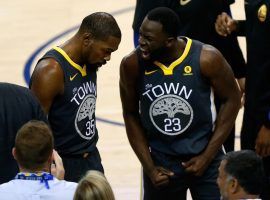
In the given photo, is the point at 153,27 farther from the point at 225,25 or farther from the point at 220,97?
the point at 225,25

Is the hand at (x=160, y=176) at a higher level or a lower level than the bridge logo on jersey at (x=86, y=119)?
lower

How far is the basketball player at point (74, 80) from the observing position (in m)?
5.97

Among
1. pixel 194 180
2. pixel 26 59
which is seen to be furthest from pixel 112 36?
pixel 26 59

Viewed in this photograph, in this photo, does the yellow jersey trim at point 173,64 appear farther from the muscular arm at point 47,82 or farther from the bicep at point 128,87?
the muscular arm at point 47,82

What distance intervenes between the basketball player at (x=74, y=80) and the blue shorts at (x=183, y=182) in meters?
0.49

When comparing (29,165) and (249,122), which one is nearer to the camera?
(29,165)

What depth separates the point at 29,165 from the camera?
483 centimetres

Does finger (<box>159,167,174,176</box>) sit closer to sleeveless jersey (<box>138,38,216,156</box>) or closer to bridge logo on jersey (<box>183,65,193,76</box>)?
sleeveless jersey (<box>138,38,216,156</box>)

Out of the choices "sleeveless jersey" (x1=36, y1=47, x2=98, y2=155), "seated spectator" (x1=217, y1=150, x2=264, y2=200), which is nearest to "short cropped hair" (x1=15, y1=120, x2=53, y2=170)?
"seated spectator" (x1=217, y1=150, x2=264, y2=200)

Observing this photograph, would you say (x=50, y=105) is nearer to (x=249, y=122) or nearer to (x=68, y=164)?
(x=68, y=164)

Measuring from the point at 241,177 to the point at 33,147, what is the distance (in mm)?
1065

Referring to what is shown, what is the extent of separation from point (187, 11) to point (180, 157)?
4.19 ft

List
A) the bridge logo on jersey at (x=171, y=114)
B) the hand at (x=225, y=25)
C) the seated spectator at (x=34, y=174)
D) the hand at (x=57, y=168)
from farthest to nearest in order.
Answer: the hand at (x=225, y=25) → the bridge logo on jersey at (x=171, y=114) → the hand at (x=57, y=168) → the seated spectator at (x=34, y=174)

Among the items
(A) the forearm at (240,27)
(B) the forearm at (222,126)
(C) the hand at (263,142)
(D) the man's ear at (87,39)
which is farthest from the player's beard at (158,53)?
(A) the forearm at (240,27)
